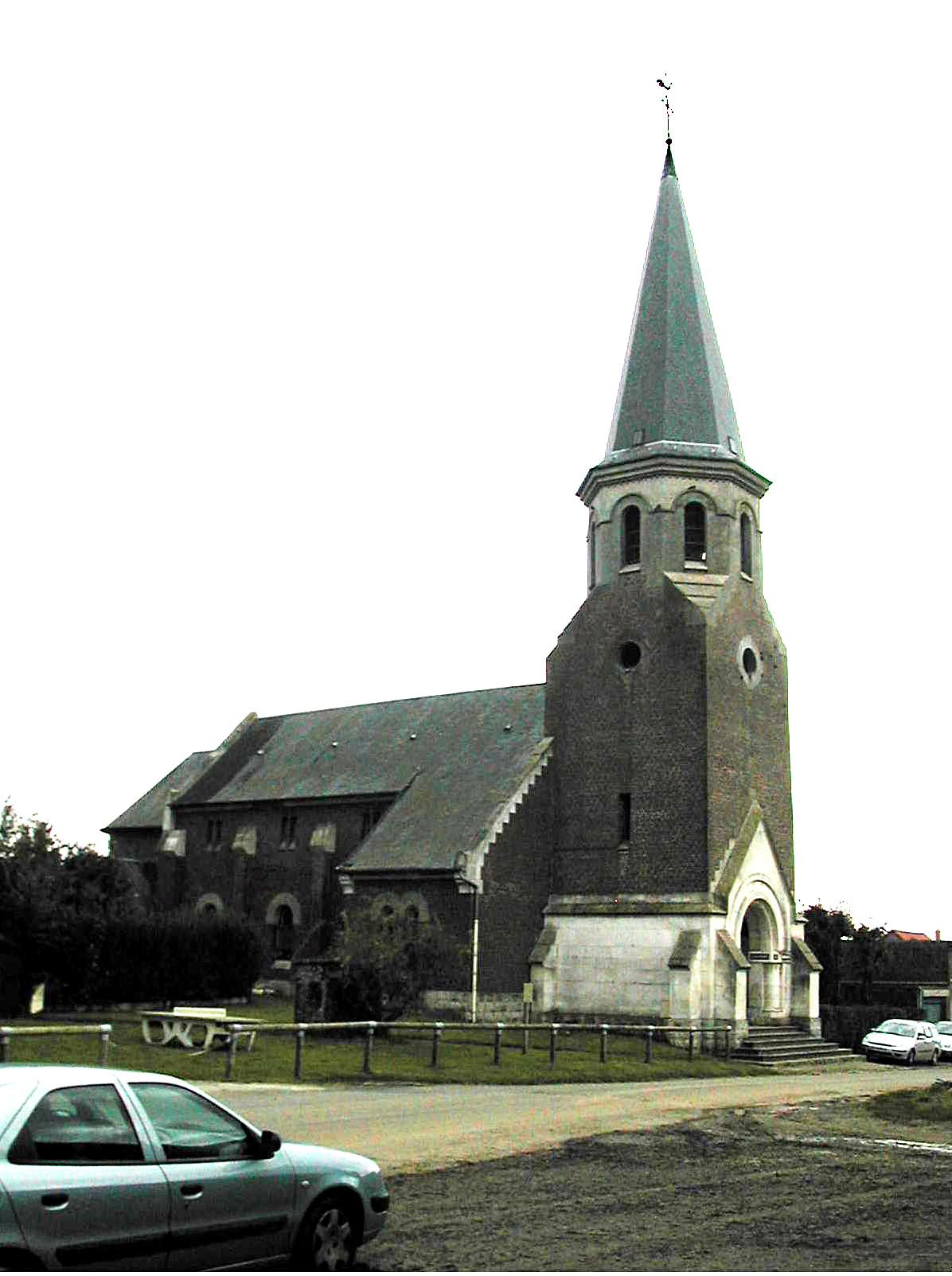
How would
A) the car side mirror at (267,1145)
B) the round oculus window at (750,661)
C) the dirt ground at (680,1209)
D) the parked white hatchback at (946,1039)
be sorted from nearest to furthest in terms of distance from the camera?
the car side mirror at (267,1145) < the dirt ground at (680,1209) < the round oculus window at (750,661) < the parked white hatchback at (946,1039)

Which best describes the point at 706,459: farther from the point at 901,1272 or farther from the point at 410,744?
the point at 901,1272

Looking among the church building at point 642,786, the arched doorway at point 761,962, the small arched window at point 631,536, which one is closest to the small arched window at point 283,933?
the church building at point 642,786

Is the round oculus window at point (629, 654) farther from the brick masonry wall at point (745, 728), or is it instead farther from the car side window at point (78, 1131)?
the car side window at point (78, 1131)

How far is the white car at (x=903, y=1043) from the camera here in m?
39.0

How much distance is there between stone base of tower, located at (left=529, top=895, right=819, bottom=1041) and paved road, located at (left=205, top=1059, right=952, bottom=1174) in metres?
7.26

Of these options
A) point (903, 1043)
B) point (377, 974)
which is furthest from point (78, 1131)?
point (903, 1043)

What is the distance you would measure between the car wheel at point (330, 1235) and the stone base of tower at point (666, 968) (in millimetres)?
27558

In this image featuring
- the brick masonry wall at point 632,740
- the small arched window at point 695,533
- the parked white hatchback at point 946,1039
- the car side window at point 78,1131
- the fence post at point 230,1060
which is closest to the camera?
the car side window at point 78,1131

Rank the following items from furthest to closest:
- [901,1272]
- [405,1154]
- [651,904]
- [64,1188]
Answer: [651,904], [405,1154], [901,1272], [64,1188]

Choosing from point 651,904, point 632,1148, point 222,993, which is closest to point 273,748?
point 222,993

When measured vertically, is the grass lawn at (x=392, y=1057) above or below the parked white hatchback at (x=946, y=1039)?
above

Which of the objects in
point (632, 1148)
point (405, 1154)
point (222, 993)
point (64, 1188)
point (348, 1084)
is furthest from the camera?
point (222, 993)

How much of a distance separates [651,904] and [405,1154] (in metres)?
23.6

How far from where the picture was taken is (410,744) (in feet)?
157
